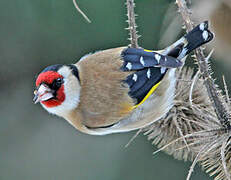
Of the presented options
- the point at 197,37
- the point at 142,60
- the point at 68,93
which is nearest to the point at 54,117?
the point at 68,93

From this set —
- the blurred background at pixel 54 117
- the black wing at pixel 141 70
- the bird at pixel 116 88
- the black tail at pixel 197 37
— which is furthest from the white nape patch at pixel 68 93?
the blurred background at pixel 54 117

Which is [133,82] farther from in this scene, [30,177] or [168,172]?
[30,177]

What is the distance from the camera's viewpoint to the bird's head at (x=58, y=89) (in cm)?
172

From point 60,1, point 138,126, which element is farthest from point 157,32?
point 138,126

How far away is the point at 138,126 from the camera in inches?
78.4

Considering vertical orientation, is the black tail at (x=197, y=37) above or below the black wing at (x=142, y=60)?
above

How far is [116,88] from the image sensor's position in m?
1.90

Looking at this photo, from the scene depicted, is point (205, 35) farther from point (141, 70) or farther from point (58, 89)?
point (58, 89)

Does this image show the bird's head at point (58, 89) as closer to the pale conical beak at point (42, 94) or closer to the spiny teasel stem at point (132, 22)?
the pale conical beak at point (42, 94)

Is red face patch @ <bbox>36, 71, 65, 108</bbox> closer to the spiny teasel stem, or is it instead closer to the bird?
the bird

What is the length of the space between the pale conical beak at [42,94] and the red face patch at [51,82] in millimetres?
24

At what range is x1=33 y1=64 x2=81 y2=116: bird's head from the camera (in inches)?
67.9

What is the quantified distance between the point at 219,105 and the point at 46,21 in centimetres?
188

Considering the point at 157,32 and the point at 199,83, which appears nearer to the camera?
the point at 199,83
